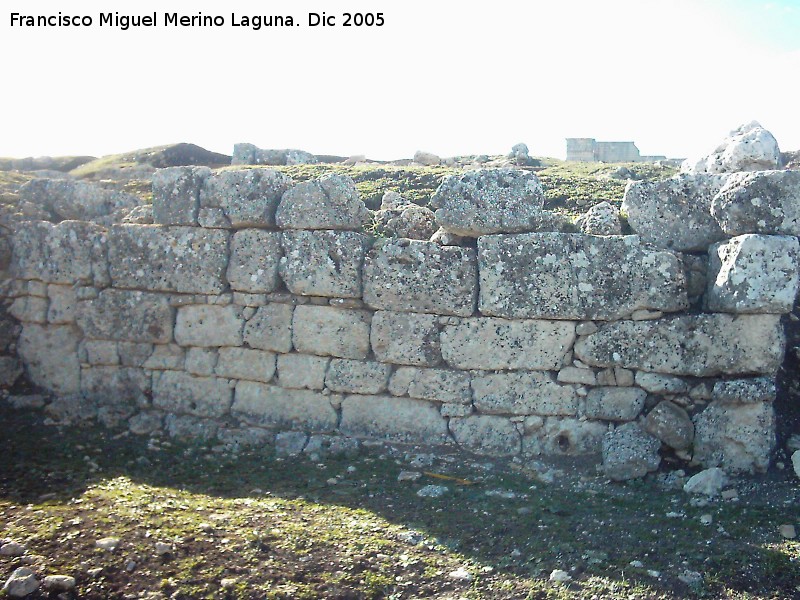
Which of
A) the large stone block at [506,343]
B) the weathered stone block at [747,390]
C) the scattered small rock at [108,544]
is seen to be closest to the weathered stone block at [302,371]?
the large stone block at [506,343]

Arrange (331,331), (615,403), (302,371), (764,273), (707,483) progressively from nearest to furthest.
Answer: (707,483)
(764,273)
(615,403)
(331,331)
(302,371)

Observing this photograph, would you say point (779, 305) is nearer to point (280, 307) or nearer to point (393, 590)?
point (393, 590)

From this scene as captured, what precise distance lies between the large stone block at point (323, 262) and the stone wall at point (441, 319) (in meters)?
0.02

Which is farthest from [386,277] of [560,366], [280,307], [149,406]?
[149,406]

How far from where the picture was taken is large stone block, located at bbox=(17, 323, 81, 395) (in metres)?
8.21

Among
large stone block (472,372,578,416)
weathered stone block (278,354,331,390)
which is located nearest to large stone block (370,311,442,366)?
large stone block (472,372,578,416)

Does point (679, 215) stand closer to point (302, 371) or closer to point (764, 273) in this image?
point (764, 273)

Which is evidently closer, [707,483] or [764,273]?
[707,483]

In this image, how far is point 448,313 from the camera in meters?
7.07

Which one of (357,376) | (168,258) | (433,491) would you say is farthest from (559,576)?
(168,258)

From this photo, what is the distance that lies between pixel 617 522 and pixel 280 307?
3.79m

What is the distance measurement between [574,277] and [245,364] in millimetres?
3392

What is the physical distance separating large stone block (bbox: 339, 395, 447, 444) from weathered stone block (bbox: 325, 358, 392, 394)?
9 cm

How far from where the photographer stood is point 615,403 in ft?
22.2
